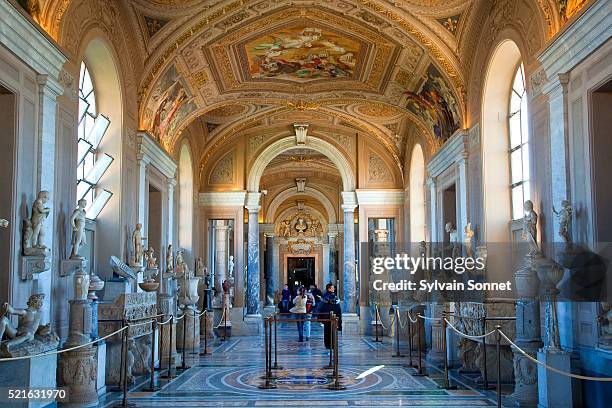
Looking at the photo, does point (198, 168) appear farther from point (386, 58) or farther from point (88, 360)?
point (88, 360)

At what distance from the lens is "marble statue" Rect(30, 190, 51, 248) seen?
859cm

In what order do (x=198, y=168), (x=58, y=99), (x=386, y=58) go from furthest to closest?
(x=198, y=168) < (x=386, y=58) < (x=58, y=99)

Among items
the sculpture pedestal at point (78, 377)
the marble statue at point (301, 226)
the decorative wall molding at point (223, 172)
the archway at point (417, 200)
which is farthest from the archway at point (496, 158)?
the marble statue at point (301, 226)

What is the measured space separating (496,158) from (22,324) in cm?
884

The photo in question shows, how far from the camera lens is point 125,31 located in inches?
511

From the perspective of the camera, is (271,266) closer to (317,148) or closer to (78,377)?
(317,148)

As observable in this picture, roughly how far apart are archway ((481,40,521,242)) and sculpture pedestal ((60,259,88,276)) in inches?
286

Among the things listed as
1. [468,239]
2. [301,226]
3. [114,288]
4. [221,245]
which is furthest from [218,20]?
[301,226]

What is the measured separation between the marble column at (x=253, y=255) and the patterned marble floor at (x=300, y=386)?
22.7 ft

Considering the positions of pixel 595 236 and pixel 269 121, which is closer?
pixel 595 236

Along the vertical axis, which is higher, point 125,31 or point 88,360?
point 125,31

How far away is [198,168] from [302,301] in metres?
6.25

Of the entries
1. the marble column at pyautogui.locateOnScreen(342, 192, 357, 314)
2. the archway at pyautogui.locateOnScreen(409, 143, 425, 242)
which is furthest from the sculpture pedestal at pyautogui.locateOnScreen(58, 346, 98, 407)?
the marble column at pyautogui.locateOnScreen(342, 192, 357, 314)

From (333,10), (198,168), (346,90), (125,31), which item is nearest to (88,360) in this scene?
(125,31)
